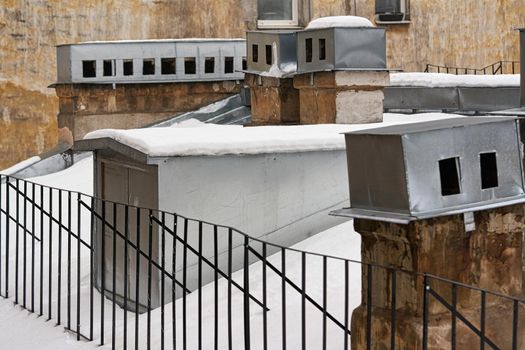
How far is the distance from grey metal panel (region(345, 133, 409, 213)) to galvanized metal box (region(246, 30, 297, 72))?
7802 millimetres

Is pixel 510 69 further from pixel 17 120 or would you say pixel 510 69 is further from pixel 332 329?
pixel 332 329

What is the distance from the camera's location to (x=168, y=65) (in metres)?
17.3

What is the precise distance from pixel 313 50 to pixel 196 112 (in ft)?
13.1

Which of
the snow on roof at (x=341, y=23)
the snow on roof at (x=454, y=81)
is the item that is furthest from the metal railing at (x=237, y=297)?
the snow on roof at (x=454, y=81)

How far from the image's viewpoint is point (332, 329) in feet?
24.6

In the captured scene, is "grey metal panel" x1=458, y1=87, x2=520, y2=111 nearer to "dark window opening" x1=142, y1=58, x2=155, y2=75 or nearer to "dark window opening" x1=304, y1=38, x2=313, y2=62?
"dark window opening" x1=304, y1=38, x2=313, y2=62

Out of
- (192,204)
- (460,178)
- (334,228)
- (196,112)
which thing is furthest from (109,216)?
(196,112)

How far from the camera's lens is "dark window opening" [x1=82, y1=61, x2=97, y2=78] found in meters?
16.9

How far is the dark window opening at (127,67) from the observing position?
17094 mm

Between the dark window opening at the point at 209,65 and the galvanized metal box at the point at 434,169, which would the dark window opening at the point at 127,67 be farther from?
the galvanized metal box at the point at 434,169

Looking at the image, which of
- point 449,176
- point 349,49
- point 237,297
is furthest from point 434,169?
point 349,49

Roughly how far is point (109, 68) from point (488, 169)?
11265 mm

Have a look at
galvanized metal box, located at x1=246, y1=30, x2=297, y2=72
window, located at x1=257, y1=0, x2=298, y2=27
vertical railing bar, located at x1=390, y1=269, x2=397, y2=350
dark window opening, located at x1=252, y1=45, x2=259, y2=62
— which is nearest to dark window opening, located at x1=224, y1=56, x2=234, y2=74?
galvanized metal box, located at x1=246, y1=30, x2=297, y2=72

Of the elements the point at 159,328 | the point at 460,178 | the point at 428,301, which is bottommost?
the point at 159,328
